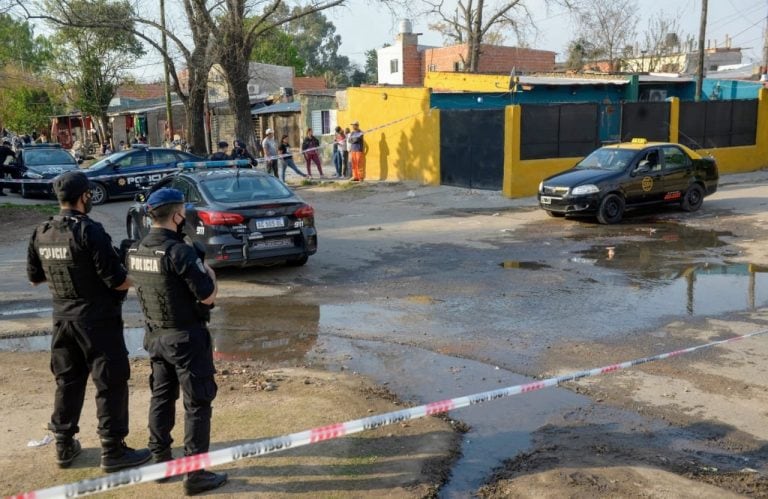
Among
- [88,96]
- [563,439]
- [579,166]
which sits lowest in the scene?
[563,439]

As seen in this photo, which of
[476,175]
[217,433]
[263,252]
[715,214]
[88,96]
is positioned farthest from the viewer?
[88,96]

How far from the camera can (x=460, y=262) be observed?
11.2m

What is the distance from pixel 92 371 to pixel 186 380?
0.76m

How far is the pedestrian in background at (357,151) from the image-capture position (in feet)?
72.9

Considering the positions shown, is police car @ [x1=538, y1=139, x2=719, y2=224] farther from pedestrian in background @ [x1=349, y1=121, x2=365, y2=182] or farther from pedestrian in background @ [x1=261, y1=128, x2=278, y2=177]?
pedestrian in background @ [x1=261, y1=128, x2=278, y2=177]

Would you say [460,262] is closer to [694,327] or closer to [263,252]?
[263,252]

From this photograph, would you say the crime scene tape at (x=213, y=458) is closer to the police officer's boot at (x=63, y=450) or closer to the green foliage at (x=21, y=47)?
the police officer's boot at (x=63, y=450)

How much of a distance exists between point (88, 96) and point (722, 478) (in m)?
47.7

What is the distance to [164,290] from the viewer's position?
403 centimetres

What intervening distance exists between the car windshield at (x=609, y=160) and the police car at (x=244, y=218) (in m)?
7.35

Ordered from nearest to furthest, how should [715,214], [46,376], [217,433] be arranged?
1. [217,433]
2. [46,376]
3. [715,214]

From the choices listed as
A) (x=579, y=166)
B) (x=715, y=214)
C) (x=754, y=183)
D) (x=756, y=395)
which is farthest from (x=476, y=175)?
(x=756, y=395)

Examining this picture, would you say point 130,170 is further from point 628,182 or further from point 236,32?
point 628,182

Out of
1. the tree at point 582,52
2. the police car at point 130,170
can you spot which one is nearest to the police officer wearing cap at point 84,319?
the police car at point 130,170
